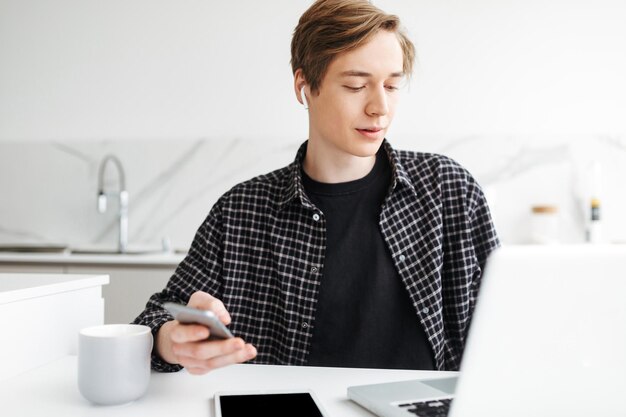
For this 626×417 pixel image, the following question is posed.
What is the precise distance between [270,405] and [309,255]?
556mm

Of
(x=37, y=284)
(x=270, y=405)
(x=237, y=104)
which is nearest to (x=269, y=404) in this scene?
(x=270, y=405)

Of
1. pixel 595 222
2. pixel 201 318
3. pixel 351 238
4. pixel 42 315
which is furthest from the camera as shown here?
pixel 595 222

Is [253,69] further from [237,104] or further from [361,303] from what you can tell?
[361,303]

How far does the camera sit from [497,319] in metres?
0.53

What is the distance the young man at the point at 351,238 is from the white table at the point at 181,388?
0.28 m

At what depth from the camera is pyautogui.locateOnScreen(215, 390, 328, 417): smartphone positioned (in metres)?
0.77

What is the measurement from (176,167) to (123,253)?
58 cm

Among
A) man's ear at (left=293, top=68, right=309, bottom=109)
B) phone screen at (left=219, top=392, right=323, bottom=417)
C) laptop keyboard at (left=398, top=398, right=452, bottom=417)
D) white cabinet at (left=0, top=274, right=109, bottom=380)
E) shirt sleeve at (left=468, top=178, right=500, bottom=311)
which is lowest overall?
phone screen at (left=219, top=392, right=323, bottom=417)

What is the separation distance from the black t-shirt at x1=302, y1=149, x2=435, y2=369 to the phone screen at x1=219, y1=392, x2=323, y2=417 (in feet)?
1.51

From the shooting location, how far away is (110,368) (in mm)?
807

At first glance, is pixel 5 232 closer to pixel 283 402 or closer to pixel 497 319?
pixel 283 402

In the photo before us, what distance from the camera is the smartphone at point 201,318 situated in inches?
28.0

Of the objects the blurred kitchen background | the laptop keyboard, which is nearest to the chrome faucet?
the blurred kitchen background

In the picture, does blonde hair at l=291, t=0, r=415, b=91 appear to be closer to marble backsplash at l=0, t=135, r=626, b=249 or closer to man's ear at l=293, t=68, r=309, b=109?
man's ear at l=293, t=68, r=309, b=109
